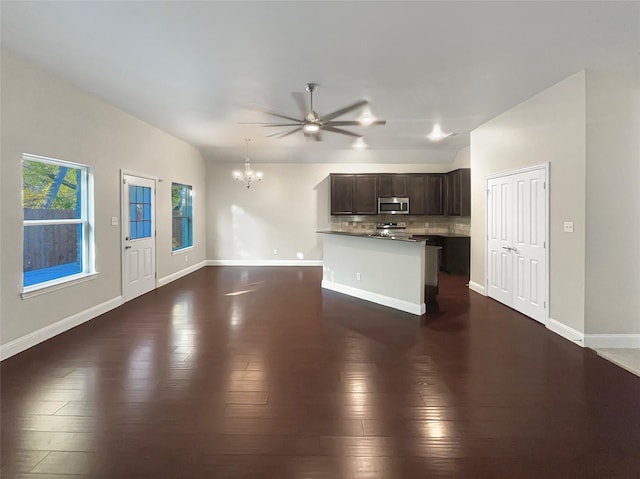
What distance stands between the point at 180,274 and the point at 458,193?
6.78 metres

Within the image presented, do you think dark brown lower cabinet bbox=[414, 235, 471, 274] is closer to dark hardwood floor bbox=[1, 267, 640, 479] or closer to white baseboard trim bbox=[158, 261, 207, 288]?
dark hardwood floor bbox=[1, 267, 640, 479]

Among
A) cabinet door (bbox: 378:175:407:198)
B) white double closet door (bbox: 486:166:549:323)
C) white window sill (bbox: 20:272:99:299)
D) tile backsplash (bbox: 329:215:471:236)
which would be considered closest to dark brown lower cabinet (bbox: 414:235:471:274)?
tile backsplash (bbox: 329:215:471:236)

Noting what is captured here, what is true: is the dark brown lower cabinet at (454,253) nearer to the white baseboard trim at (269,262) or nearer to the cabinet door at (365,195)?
the cabinet door at (365,195)

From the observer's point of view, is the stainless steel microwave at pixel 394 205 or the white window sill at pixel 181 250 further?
the stainless steel microwave at pixel 394 205

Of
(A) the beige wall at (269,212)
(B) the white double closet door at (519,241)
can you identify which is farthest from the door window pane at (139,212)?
(B) the white double closet door at (519,241)

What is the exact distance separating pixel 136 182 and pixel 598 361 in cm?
650

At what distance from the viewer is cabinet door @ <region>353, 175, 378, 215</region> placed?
8.72m

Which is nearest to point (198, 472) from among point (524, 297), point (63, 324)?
point (63, 324)

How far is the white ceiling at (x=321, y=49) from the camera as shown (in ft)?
8.27

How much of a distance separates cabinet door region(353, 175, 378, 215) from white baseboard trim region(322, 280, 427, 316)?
313 cm

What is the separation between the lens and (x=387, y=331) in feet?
12.8

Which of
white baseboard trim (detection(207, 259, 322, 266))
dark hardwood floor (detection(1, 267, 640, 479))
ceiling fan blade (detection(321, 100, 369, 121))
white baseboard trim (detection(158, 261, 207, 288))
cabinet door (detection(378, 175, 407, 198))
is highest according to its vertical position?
ceiling fan blade (detection(321, 100, 369, 121))

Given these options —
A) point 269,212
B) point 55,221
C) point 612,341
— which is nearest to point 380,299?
point 612,341

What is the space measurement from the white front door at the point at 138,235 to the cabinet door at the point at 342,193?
437cm
